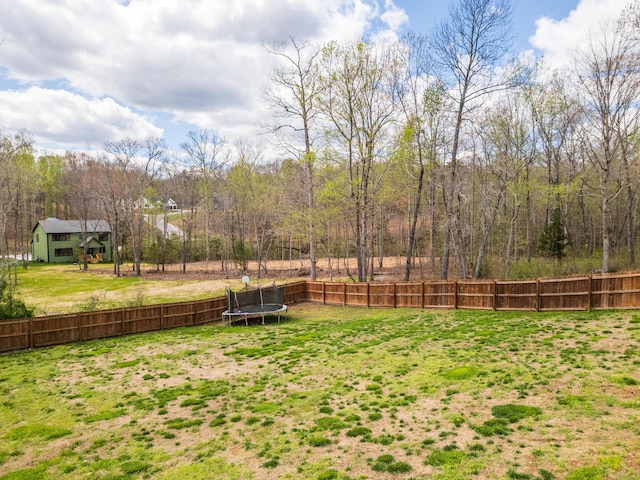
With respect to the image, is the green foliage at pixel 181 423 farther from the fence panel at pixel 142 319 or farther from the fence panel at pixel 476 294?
the fence panel at pixel 476 294

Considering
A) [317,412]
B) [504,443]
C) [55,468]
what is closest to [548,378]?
[504,443]

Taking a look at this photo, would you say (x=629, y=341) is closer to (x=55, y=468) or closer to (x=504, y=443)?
(x=504, y=443)

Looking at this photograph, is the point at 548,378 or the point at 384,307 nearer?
the point at 548,378

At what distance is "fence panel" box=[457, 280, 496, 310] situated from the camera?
1553 centimetres

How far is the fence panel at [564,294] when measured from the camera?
522 inches

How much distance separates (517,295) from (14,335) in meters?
18.4

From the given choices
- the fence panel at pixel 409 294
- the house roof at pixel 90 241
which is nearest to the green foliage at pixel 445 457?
the fence panel at pixel 409 294

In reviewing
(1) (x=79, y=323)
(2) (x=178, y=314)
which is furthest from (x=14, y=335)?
(2) (x=178, y=314)

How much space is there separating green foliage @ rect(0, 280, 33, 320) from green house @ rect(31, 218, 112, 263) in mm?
38711

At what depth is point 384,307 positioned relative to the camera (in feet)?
61.7

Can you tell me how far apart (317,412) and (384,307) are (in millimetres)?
11390

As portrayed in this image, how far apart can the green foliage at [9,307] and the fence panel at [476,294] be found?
17.3 m

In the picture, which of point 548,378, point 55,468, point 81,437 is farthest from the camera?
point 548,378

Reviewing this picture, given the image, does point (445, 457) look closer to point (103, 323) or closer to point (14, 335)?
point (103, 323)
